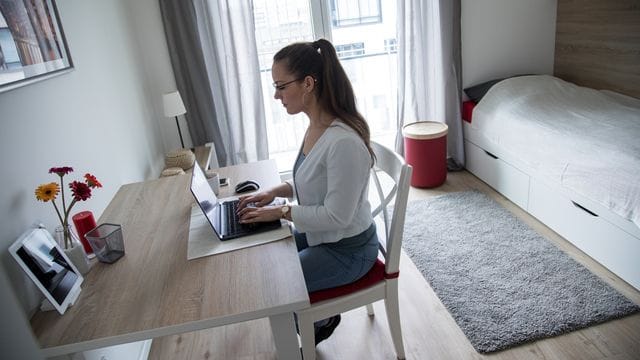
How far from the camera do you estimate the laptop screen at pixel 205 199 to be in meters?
1.33

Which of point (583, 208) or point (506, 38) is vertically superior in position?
point (506, 38)

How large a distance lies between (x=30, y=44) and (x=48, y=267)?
751 mm

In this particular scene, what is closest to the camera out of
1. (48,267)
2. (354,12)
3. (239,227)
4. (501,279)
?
(48,267)

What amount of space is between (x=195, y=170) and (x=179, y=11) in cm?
183

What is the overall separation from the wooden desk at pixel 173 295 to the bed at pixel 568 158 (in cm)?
167

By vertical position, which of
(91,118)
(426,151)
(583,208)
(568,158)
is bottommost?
(583,208)

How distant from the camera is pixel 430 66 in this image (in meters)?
3.27

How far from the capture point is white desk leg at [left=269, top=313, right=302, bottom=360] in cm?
104

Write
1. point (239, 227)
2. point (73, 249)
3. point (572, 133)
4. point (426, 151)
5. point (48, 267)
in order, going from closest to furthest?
1. point (48, 267)
2. point (73, 249)
3. point (239, 227)
4. point (572, 133)
5. point (426, 151)

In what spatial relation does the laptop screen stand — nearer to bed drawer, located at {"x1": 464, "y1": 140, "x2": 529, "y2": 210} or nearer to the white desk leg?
the white desk leg

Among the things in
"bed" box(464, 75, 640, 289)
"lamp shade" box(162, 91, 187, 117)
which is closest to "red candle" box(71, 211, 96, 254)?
"lamp shade" box(162, 91, 187, 117)

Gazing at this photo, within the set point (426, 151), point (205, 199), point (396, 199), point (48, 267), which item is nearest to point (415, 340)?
point (396, 199)

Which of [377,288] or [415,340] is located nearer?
[377,288]

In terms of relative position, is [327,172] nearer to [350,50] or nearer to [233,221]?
[233,221]
